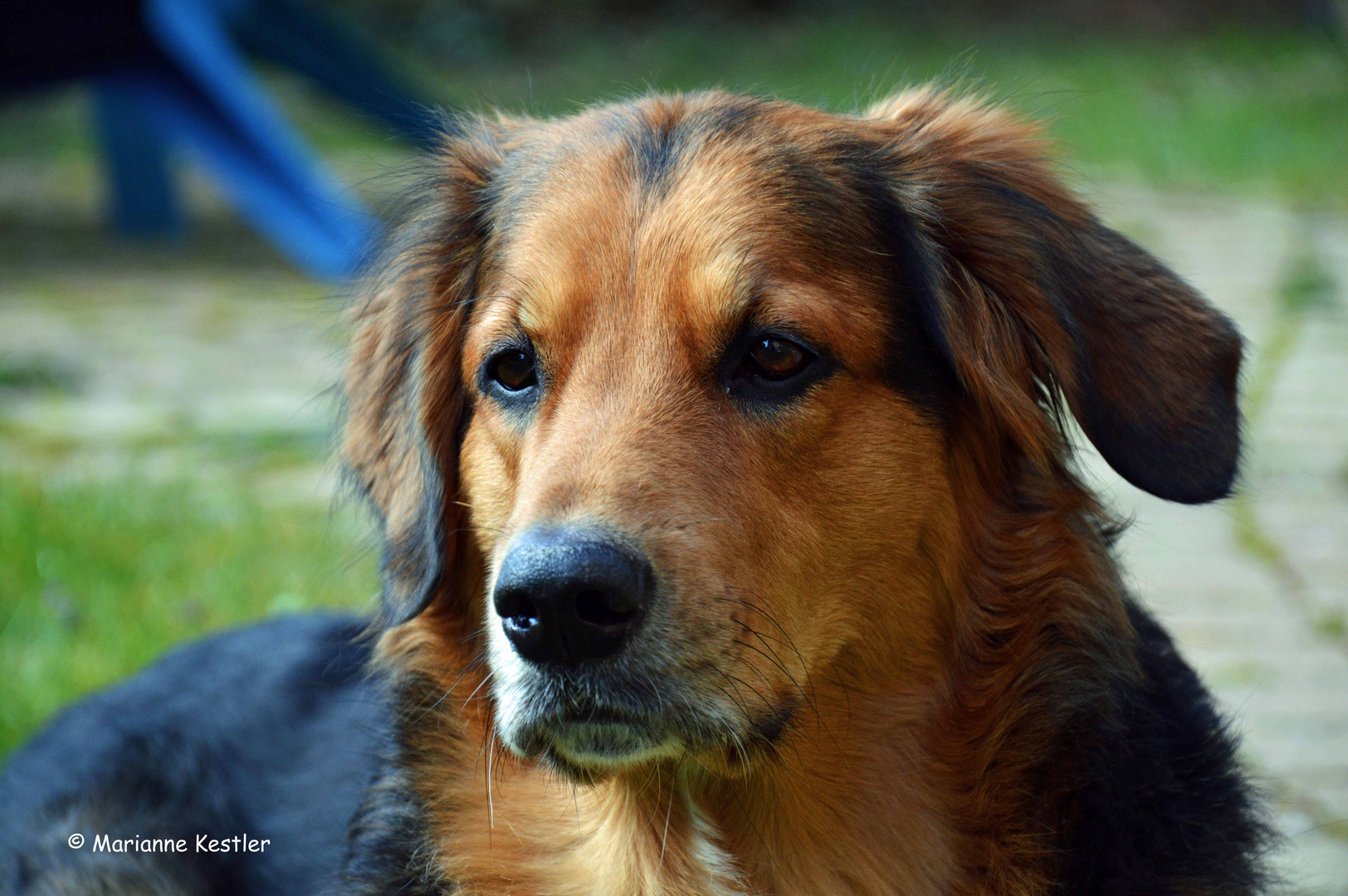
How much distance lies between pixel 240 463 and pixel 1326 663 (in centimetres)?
522

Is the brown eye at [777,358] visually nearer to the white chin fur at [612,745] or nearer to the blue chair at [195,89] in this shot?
the white chin fur at [612,745]

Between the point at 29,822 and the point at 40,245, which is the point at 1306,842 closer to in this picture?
the point at 29,822

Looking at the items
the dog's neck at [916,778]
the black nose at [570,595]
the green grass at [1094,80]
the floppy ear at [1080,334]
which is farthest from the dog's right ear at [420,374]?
the green grass at [1094,80]

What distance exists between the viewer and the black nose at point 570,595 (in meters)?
2.30

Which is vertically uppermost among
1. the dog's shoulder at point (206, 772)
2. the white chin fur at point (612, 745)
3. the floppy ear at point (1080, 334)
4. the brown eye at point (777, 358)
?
the floppy ear at point (1080, 334)

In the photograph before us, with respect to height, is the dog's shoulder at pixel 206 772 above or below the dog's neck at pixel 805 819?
below

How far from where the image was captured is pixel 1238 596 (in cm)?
539

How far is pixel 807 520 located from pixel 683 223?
26.4 inches

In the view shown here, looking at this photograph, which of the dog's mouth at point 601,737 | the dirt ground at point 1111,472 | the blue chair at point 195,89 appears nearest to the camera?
the dog's mouth at point 601,737

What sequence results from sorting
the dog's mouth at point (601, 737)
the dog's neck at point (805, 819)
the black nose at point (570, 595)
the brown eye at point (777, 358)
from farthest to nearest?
1. the dog's neck at point (805, 819)
2. the brown eye at point (777, 358)
3. the dog's mouth at point (601, 737)
4. the black nose at point (570, 595)

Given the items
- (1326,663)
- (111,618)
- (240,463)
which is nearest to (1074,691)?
(1326,663)

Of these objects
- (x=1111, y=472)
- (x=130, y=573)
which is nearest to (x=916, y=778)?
(x=130, y=573)

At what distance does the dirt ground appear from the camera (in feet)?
14.9

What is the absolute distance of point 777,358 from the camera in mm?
2723
